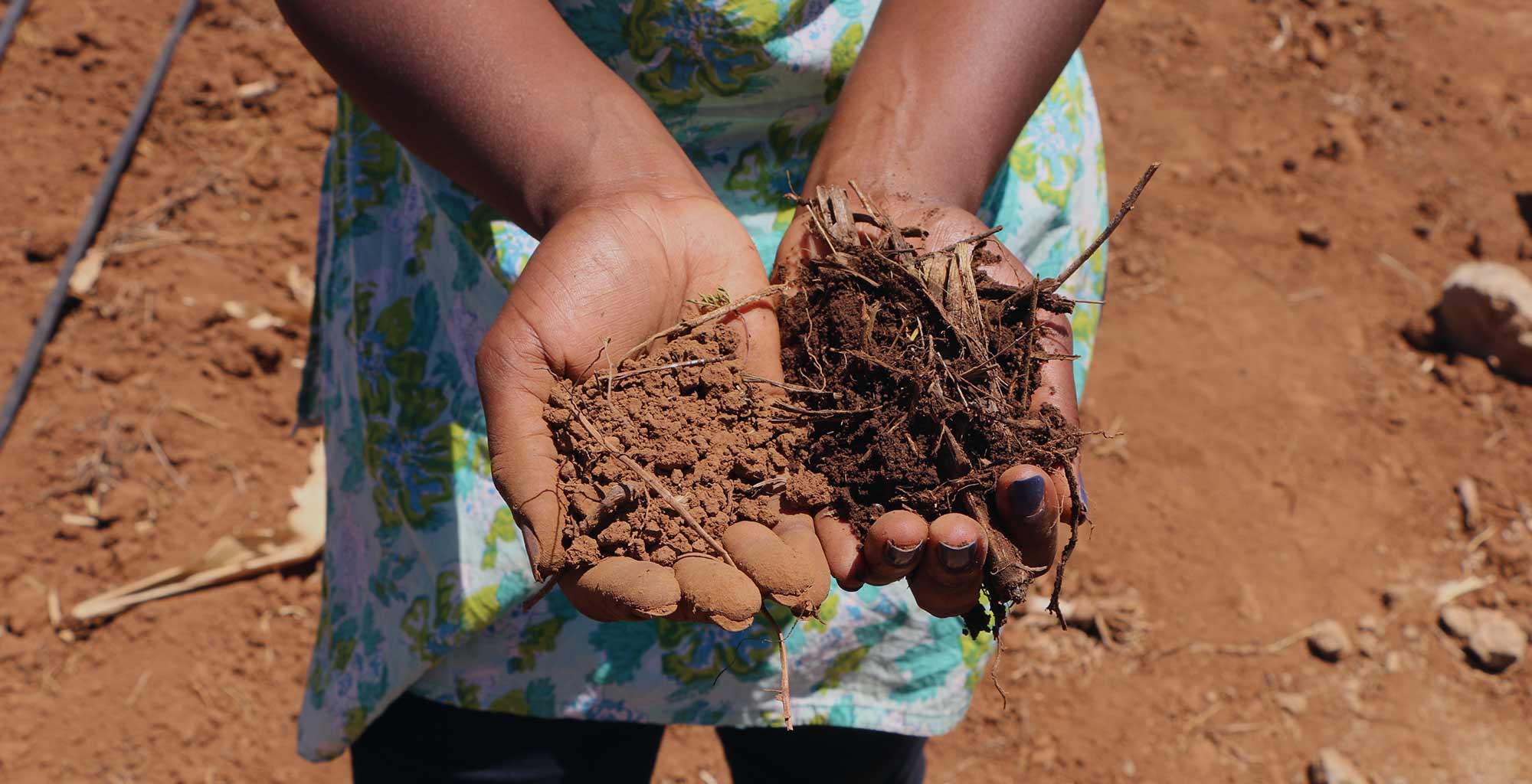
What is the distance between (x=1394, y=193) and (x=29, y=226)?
19.7 ft

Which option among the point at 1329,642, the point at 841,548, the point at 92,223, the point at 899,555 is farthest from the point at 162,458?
the point at 1329,642

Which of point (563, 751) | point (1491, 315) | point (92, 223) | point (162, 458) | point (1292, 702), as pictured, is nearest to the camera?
point (563, 751)

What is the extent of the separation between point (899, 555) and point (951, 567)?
79 millimetres

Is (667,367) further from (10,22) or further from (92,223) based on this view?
(10,22)

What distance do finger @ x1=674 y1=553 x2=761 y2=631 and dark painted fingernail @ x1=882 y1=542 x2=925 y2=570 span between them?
20cm

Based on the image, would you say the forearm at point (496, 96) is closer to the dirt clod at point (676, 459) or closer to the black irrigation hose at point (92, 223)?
the dirt clod at point (676, 459)

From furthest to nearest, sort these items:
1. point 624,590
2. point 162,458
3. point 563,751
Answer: point 162,458, point 563,751, point 624,590

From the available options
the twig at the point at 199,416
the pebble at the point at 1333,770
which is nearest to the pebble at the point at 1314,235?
the pebble at the point at 1333,770

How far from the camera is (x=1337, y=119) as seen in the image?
507 cm

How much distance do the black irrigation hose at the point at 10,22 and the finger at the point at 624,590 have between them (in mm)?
5022

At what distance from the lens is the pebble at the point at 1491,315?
418 centimetres

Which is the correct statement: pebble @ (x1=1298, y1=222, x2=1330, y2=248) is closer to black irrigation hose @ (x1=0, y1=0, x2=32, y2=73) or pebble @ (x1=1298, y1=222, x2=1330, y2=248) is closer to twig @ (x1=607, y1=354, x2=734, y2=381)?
twig @ (x1=607, y1=354, x2=734, y2=381)

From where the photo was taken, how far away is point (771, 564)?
5.10 ft

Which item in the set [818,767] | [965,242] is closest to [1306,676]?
[818,767]
